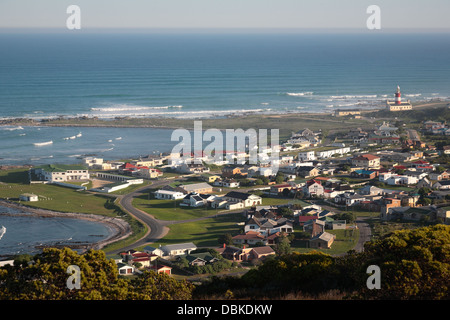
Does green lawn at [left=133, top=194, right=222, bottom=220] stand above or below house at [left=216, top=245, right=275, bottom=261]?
above

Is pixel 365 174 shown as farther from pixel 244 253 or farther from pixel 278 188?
pixel 244 253

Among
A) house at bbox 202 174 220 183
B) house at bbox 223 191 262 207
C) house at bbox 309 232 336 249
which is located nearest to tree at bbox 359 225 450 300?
house at bbox 309 232 336 249

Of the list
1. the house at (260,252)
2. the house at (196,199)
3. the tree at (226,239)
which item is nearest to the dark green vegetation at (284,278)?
the house at (260,252)

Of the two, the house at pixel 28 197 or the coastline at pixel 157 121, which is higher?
the coastline at pixel 157 121

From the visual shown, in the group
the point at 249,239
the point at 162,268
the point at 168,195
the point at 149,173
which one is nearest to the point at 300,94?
the point at 149,173

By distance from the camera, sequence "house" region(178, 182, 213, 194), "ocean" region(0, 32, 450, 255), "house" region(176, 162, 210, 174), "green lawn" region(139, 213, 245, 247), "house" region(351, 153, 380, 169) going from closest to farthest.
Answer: "green lawn" region(139, 213, 245, 247), "house" region(178, 182, 213, 194), "house" region(176, 162, 210, 174), "house" region(351, 153, 380, 169), "ocean" region(0, 32, 450, 255)

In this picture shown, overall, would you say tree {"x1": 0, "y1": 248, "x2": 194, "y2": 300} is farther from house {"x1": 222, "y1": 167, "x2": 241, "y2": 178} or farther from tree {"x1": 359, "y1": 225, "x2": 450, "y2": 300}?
house {"x1": 222, "y1": 167, "x2": 241, "y2": 178}

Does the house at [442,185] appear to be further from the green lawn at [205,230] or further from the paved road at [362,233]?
the green lawn at [205,230]
